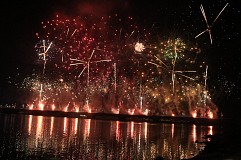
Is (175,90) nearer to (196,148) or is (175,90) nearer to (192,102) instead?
(192,102)

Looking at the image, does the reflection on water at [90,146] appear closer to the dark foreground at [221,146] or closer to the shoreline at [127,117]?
the dark foreground at [221,146]

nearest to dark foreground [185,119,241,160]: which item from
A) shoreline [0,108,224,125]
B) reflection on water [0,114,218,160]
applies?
reflection on water [0,114,218,160]

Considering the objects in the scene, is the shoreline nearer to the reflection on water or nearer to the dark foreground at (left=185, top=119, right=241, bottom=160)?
the reflection on water

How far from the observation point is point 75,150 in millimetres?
26500

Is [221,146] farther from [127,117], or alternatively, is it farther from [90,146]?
[127,117]

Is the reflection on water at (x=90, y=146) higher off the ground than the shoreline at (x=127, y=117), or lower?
lower

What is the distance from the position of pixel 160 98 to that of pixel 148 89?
8.69 feet

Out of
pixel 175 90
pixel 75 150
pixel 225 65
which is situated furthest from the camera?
pixel 175 90

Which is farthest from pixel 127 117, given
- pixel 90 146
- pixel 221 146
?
pixel 221 146

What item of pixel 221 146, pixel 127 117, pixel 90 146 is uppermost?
pixel 127 117

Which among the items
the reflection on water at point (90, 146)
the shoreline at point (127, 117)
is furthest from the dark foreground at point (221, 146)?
the shoreline at point (127, 117)

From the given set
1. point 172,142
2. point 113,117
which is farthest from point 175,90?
point 172,142

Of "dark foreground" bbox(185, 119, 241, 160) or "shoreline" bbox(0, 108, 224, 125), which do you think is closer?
"dark foreground" bbox(185, 119, 241, 160)

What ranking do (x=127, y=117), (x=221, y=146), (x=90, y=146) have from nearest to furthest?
(x=221, y=146) → (x=90, y=146) → (x=127, y=117)
